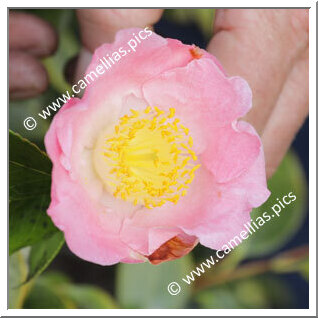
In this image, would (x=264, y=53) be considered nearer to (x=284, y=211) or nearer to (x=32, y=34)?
(x=284, y=211)

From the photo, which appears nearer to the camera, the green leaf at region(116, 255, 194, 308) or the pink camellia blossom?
the pink camellia blossom

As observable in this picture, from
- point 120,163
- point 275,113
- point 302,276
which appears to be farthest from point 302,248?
point 120,163

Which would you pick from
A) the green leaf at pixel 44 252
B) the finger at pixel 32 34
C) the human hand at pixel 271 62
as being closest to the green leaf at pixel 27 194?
the green leaf at pixel 44 252

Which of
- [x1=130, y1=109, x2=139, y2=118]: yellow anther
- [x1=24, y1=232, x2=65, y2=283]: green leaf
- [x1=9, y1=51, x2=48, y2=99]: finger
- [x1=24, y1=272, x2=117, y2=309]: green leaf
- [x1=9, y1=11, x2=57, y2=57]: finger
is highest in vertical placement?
[x1=9, y1=11, x2=57, y2=57]: finger

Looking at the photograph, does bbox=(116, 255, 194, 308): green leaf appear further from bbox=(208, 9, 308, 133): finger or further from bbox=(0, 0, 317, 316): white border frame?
bbox=(208, 9, 308, 133): finger

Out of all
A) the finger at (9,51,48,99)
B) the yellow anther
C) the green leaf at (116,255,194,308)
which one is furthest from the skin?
the green leaf at (116,255,194,308)

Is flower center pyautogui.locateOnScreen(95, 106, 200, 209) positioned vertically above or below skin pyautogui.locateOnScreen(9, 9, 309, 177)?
below
